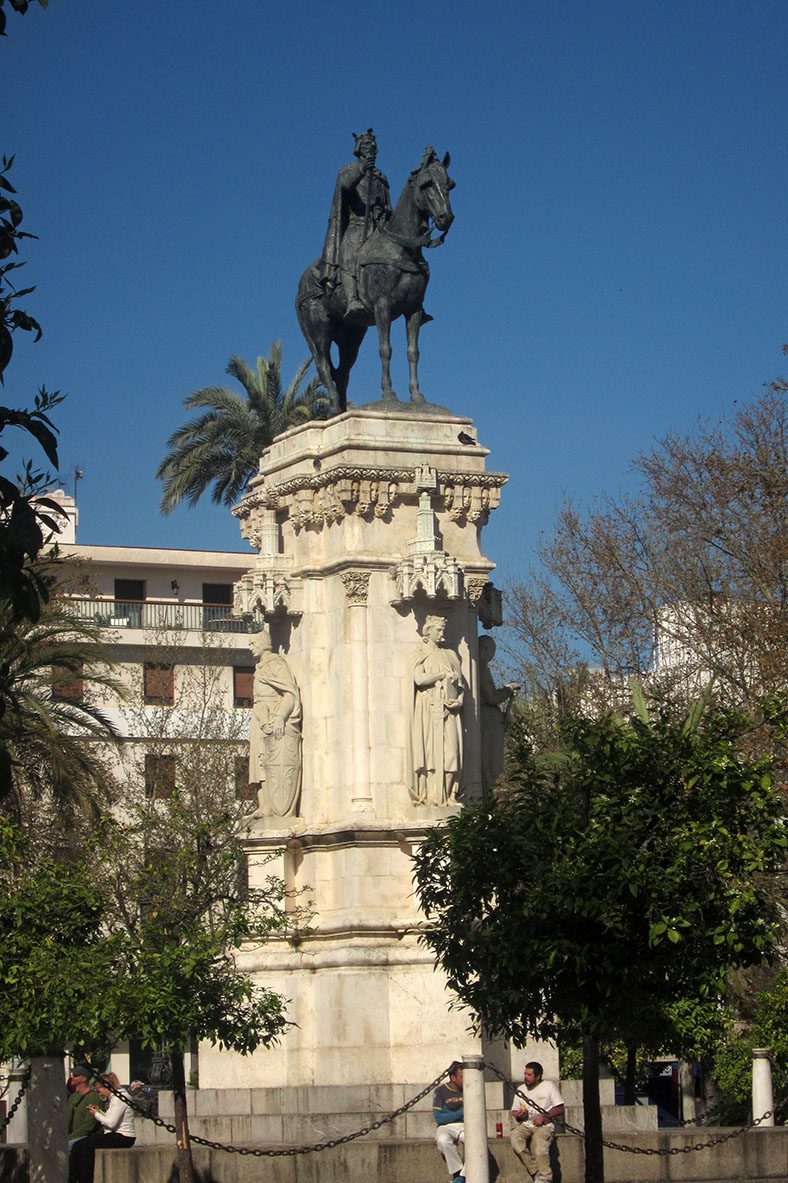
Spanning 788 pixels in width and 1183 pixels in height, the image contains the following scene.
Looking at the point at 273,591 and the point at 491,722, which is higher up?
the point at 273,591

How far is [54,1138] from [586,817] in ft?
19.3

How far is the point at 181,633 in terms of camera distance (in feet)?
157

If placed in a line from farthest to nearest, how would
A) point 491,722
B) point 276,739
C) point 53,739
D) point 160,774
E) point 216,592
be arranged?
point 216,592 → point 160,774 → point 53,739 → point 491,722 → point 276,739

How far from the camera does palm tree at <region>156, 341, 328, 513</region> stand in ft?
147

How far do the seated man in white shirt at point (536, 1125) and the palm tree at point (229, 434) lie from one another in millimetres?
→ 28642

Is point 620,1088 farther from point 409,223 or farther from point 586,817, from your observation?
point 586,817

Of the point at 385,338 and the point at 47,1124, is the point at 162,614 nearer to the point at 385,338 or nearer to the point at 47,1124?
the point at 385,338

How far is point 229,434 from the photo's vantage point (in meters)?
44.9

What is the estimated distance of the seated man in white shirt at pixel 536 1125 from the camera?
16594 millimetres

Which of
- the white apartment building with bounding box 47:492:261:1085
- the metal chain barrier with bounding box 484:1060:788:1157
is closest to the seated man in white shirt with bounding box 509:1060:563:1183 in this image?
the metal chain barrier with bounding box 484:1060:788:1157

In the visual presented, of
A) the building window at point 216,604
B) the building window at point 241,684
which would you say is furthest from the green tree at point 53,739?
the building window at point 241,684

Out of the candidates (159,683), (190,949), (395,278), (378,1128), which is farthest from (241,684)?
(190,949)

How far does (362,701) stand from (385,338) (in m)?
4.09

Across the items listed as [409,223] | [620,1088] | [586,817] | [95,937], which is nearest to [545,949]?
[586,817]
